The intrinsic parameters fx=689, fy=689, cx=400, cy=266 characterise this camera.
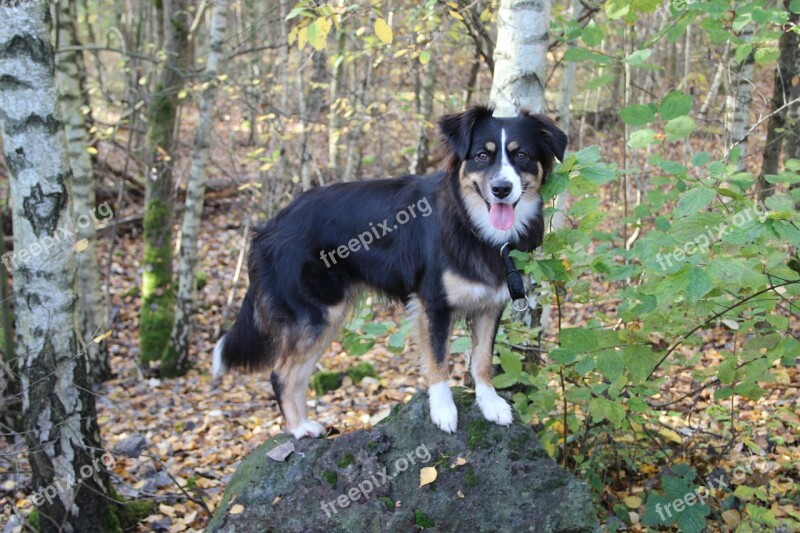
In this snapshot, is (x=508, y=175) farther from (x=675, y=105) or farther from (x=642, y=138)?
(x=675, y=105)

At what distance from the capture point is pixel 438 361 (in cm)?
A: 374

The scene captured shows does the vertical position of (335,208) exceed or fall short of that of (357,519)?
it exceeds it

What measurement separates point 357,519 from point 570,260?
70.6 inches

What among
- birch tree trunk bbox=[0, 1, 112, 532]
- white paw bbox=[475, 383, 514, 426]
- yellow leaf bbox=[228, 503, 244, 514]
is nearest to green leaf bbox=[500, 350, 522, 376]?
white paw bbox=[475, 383, 514, 426]

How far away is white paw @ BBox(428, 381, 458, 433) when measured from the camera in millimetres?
3664

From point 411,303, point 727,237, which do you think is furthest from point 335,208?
point 727,237

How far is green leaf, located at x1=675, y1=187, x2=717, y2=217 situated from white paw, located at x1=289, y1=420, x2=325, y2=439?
7.75 feet

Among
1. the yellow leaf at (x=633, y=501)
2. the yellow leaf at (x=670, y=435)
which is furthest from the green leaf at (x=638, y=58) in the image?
the yellow leaf at (x=633, y=501)

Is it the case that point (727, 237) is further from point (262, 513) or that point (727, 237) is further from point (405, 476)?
point (262, 513)

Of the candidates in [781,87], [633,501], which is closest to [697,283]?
[633,501]

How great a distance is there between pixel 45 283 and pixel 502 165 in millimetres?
2850

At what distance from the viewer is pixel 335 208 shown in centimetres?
408

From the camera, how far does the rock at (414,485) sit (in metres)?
3.43

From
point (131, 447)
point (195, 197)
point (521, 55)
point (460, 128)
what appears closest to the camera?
point (460, 128)
